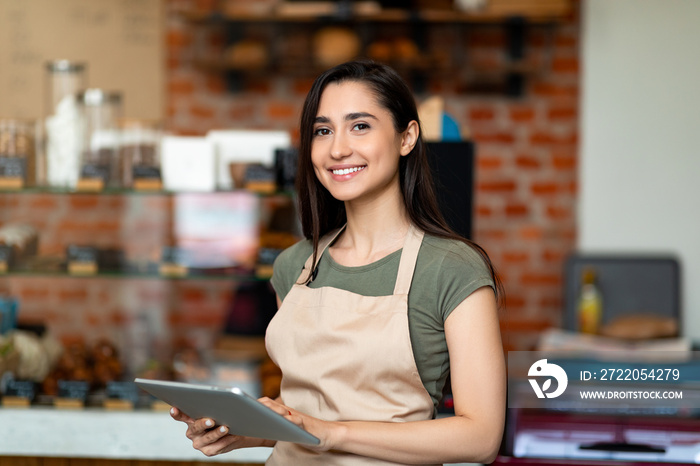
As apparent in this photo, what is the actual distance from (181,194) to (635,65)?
203 centimetres

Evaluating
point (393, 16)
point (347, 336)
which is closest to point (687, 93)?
point (393, 16)

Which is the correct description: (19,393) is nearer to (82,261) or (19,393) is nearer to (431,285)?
(82,261)

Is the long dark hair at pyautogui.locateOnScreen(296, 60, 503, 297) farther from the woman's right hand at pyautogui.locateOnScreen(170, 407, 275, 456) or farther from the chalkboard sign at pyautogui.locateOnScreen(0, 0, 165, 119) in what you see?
the chalkboard sign at pyautogui.locateOnScreen(0, 0, 165, 119)

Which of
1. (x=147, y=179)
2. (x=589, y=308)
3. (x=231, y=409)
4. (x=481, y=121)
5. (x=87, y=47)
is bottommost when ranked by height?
(x=589, y=308)

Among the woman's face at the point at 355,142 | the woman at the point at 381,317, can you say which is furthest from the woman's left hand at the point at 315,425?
the woman's face at the point at 355,142

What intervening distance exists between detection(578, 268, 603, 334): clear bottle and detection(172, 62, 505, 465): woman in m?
1.73

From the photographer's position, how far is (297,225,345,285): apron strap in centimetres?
136

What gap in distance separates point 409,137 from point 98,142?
1099mm

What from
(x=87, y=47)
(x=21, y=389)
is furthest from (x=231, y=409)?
(x=87, y=47)

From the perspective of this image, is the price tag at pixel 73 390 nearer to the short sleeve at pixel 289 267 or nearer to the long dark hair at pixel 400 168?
the short sleeve at pixel 289 267

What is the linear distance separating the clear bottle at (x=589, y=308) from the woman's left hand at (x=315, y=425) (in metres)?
1.93

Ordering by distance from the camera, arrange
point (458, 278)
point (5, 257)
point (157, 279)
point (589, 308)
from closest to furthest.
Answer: point (458, 278)
point (5, 257)
point (157, 279)
point (589, 308)

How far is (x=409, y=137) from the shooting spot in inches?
51.2

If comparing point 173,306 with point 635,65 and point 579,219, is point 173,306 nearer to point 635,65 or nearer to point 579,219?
point 579,219
